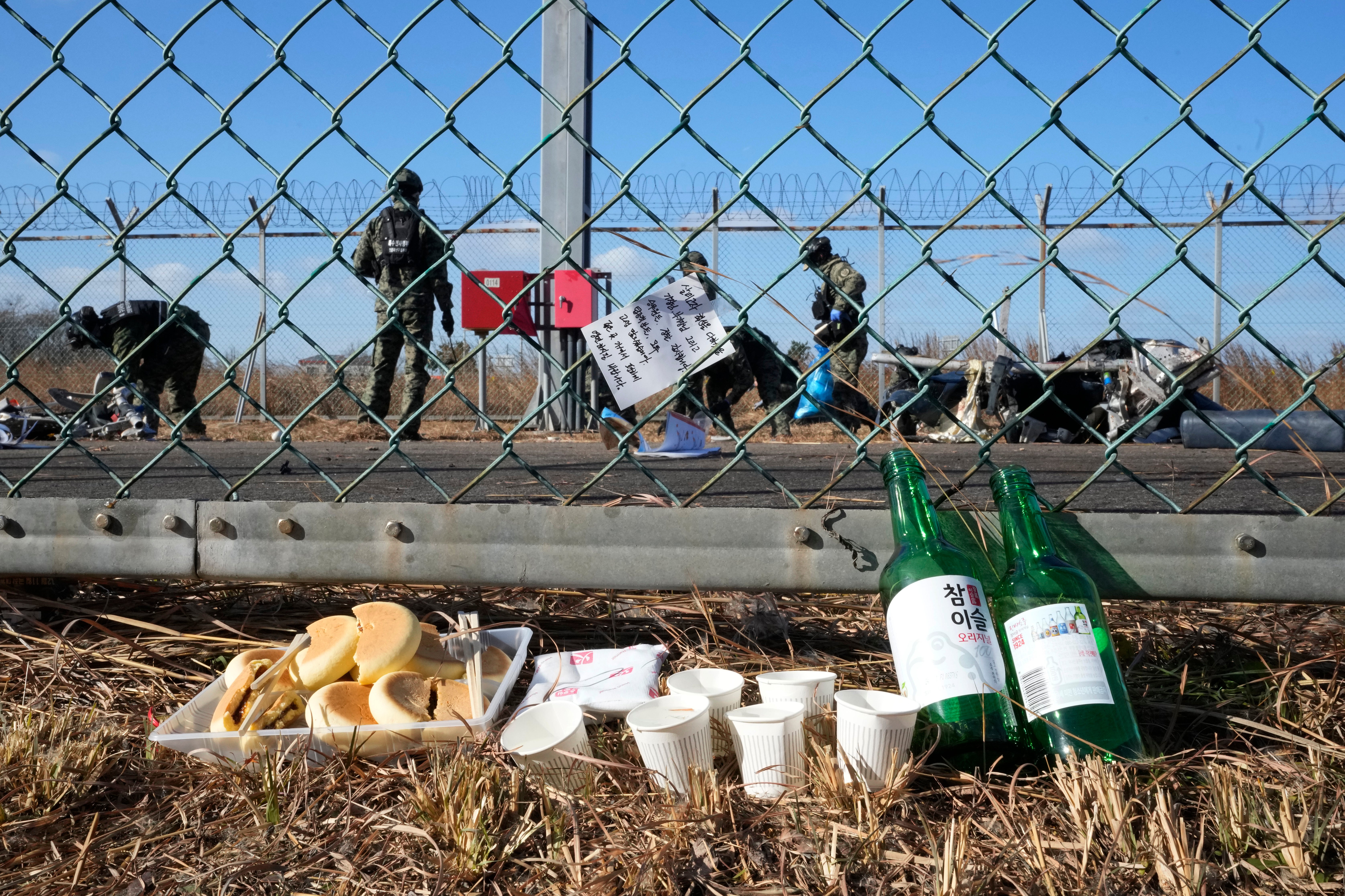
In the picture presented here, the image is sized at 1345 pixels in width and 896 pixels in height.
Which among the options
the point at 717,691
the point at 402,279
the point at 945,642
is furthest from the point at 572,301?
the point at 945,642

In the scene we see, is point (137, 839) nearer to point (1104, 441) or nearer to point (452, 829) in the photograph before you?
point (452, 829)

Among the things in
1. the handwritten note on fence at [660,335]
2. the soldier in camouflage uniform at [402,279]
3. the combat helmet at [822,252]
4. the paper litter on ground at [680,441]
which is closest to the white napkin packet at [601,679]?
the handwritten note on fence at [660,335]

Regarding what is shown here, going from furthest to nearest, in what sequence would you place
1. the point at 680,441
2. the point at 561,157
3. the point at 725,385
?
the point at 725,385
the point at 561,157
the point at 680,441

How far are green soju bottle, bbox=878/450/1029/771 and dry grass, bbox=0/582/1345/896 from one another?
55 mm

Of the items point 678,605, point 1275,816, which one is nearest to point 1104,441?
point 1275,816

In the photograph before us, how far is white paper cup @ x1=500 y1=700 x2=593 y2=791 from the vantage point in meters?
1.34

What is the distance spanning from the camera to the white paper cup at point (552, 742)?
1337 mm

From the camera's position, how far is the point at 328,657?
1606mm

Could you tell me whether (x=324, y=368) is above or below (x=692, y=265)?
above

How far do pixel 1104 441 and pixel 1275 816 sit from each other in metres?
0.73

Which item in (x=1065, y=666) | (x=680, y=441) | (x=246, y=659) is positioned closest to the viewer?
(x=1065, y=666)

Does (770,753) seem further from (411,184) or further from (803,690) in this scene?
(411,184)

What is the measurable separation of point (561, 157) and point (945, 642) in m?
6.85

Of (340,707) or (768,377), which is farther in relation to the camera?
(768,377)
